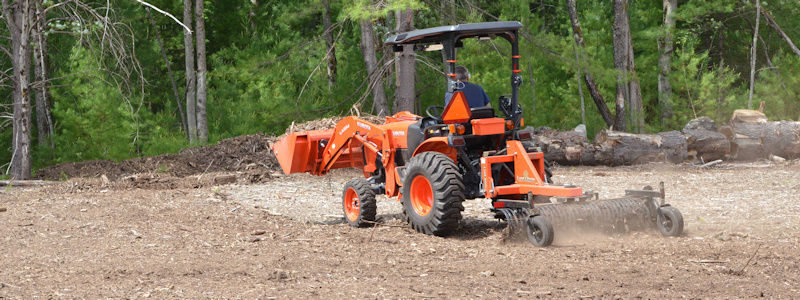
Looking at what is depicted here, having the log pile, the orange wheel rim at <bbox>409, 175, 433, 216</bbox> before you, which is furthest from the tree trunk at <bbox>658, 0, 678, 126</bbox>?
the orange wheel rim at <bbox>409, 175, 433, 216</bbox>

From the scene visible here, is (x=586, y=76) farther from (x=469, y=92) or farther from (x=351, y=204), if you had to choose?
(x=469, y=92)

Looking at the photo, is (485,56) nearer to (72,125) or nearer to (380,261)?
(72,125)

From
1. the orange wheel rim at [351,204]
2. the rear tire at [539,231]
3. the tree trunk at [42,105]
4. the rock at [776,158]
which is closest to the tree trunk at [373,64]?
the tree trunk at [42,105]

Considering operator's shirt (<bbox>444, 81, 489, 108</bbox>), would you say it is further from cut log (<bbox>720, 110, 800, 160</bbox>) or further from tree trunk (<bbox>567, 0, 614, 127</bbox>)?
tree trunk (<bbox>567, 0, 614, 127</bbox>)

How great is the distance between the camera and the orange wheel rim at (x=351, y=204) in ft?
31.3

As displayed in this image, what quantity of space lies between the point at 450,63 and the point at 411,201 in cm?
156

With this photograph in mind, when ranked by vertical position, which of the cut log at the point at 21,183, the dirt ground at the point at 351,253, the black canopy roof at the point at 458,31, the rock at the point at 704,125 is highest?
the black canopy roof at the point at 458,31

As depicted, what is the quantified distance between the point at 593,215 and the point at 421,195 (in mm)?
1878

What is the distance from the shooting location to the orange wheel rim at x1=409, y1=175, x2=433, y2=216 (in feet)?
28.1

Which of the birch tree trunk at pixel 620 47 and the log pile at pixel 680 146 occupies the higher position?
the birch tree trunk at pixel 620 47

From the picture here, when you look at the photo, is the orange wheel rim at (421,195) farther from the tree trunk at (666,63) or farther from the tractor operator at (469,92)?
the tree trunk at (666,63)

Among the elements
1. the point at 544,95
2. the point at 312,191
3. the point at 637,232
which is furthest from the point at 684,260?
the point at 544,95

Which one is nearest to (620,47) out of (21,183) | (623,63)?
(623,63)

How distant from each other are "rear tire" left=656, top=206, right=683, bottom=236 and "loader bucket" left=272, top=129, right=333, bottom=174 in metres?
4.38
